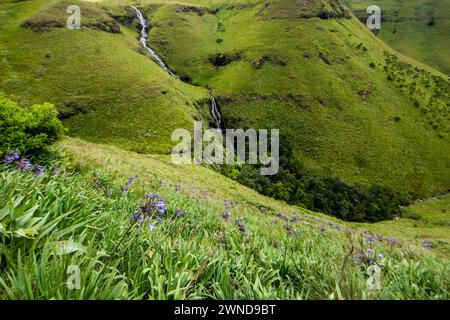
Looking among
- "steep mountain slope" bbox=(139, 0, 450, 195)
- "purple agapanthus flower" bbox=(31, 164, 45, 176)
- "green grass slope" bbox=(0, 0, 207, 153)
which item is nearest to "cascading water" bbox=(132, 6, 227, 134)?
"steep mountain slope" bbox=(139, 0, 450, 195)

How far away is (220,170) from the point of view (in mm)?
58219

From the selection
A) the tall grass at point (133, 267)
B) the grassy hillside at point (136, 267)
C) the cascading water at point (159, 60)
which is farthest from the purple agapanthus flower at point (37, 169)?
the cascading water at point (159, 60)

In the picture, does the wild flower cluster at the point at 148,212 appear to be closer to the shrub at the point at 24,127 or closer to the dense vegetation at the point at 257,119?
the dense vegetation at the point at 257,119

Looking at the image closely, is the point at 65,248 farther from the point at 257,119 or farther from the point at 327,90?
the point at 327,90

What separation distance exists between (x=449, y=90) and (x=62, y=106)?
125379mm

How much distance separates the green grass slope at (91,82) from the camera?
60.6 m

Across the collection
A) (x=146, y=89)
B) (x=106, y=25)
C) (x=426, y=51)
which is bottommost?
(x=146, y=89)

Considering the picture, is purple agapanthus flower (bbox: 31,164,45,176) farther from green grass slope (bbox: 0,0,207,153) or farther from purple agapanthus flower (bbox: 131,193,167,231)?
green grass slope (bbox: 0,0,207,153)

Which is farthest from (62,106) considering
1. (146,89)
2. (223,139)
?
(223,139)

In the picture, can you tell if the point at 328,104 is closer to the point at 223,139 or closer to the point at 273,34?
the point at 223,139

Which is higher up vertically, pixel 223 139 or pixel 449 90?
pixel 449 90

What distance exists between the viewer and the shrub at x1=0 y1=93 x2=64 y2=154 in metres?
14.4

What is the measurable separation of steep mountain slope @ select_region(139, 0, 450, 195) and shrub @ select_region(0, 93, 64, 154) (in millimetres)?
60426
